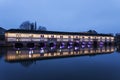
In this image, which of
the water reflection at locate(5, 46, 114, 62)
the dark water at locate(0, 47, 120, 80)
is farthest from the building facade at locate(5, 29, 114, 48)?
the dark water at locate(0, 47, 120, 80)

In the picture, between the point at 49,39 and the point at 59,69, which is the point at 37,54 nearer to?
the point at 59,69

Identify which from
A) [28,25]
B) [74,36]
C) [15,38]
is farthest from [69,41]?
[28,25]

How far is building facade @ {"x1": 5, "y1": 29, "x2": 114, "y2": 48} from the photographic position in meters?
59.9

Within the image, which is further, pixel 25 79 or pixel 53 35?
pixel 53 35

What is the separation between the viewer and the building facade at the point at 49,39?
59866 millimetres

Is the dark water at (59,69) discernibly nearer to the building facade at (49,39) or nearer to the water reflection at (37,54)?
the water reflection at (37,54)

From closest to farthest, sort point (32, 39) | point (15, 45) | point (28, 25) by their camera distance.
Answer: point (15, 45)
point (32, 39)
point (28, 25)

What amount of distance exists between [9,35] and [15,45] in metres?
3.21

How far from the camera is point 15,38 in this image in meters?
59.9

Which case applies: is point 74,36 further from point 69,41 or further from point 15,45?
point 15,45

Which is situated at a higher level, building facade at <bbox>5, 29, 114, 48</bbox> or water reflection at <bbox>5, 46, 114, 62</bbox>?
building facade at <bbox>5, 29, 114, 48</bbox>

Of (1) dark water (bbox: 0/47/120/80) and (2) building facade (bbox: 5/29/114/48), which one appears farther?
(2) building facade (bbox: 5/29/114/48)

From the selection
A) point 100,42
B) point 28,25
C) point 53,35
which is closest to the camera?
point 53,35

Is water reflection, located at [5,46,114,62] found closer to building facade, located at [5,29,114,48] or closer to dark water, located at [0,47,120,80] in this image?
dark water, located at [0,47,120,80]
